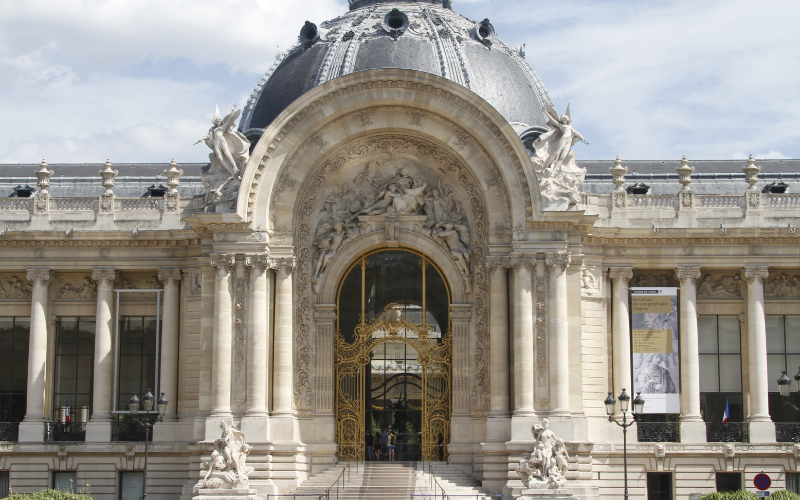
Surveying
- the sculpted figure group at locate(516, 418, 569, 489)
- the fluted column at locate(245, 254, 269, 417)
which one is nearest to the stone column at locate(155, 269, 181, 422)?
the fluted column at locate(245, 254, 269, 417)

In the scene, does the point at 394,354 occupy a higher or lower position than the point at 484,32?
lower

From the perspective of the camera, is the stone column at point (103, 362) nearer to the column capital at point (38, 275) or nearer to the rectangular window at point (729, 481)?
the column capital at point (38, 275)

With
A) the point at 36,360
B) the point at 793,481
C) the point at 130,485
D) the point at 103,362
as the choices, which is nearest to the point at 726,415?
the point at 793,481

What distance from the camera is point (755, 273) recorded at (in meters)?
35.5

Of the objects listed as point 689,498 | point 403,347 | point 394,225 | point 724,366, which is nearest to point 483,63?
point 394,225

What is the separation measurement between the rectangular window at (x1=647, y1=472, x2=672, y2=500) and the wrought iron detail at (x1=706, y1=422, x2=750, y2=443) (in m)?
1.87

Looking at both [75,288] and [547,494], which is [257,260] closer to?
[75,288]

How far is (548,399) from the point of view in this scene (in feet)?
107

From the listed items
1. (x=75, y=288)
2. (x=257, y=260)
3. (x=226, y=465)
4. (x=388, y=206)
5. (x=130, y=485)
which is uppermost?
(x=388, y=206)

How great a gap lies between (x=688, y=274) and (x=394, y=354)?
31.1ft

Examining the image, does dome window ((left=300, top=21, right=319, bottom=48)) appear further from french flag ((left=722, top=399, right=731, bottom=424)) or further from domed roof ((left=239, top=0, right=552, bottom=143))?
french flag ((left=722, top=399, right=731, bottom=424))

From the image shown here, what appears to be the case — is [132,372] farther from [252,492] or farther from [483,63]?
[483,63]

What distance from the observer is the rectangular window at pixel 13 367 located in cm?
3753

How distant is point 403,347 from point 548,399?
17.1 feet
